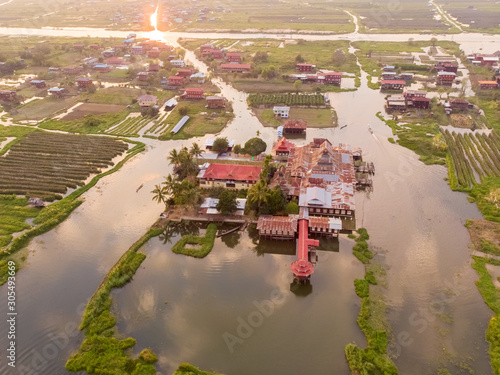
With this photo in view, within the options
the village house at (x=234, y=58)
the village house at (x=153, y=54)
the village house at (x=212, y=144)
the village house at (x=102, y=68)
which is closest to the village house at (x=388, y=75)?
the village house at (x=234, y=58)

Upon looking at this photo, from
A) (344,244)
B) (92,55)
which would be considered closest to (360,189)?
(344,244)

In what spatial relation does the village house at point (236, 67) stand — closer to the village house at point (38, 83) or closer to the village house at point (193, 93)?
the village house at point (193, 93)

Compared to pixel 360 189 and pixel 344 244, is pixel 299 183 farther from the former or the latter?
pixel 344 244

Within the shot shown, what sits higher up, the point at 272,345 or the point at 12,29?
the point at 12,29

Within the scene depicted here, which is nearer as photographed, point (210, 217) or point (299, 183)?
point (210, 217)

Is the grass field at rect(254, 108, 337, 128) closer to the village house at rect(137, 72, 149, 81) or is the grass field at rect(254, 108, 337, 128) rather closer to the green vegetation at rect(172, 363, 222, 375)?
the village house at rect(137, 72, 149, 81)

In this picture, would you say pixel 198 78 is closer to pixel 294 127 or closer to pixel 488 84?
pixel 294 127
